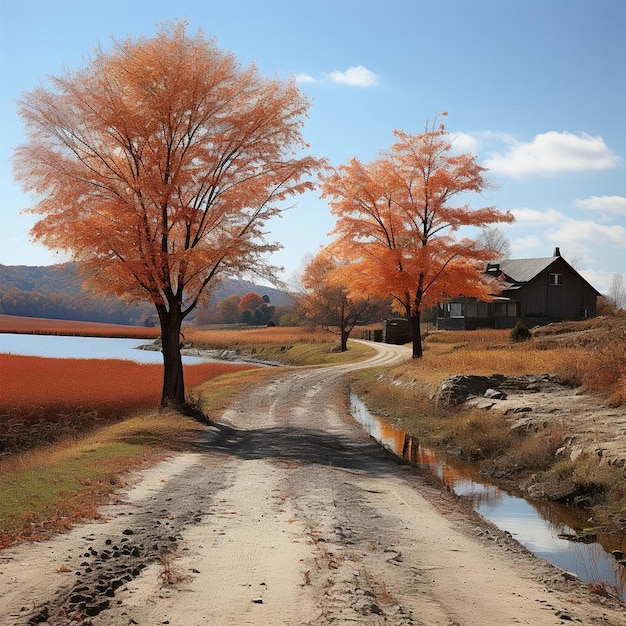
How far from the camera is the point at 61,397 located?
24.8m

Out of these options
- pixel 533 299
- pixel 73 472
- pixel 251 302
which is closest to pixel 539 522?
pixel 73 472

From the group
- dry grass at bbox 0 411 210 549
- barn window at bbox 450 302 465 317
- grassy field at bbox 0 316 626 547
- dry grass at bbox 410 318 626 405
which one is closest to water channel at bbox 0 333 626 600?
grassy field at bbox 0 316 626 547

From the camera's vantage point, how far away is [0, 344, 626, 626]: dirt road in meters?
6.43

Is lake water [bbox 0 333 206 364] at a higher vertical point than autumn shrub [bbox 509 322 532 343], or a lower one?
lower

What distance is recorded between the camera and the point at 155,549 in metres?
8.31

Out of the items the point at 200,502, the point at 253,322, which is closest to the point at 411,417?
the point at 200,502

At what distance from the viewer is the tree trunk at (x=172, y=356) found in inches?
899

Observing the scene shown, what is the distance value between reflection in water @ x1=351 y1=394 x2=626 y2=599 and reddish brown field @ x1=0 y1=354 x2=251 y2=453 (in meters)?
10.6

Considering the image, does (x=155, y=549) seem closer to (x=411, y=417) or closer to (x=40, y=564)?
(x=40, y=564)

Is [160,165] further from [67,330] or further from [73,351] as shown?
[67,330]

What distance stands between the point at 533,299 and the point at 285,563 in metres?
56.4

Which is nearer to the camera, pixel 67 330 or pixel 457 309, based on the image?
pixel 457 309

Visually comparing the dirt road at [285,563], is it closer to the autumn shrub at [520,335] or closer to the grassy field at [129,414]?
the grassy field at [129,414]

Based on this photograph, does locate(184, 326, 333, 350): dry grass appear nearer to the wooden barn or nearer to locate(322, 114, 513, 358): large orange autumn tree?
the wooden barn
